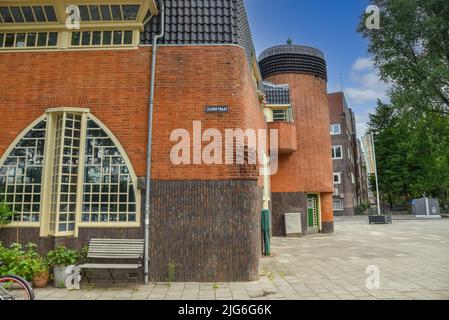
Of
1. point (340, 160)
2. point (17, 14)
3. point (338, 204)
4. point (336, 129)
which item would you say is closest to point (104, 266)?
point (17, 14)

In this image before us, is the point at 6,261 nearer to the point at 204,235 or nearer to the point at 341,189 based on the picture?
the point at 204,235

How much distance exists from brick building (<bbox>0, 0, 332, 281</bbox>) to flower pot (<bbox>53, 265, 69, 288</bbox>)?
2.34 feet

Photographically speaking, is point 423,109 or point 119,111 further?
point 423,109

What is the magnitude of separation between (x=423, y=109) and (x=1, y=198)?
1808cm

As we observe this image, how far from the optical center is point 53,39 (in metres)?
8.93

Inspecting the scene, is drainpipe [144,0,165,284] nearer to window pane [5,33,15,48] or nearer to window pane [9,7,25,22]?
window pane [9,7,25,22]

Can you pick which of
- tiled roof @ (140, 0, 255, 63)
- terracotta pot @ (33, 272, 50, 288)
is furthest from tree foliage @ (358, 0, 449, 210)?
terracotta pot @ (33, 272, 50, 288)

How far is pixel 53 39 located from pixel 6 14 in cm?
136

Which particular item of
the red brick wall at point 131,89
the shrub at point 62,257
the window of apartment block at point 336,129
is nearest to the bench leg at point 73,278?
the shrub at point 62,257

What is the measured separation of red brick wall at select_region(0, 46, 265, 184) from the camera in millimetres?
8398

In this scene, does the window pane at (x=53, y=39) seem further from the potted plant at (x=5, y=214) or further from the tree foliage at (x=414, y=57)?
the tree foliage at (x=414, y=57)

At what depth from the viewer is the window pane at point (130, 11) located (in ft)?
28.1

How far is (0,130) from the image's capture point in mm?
8547

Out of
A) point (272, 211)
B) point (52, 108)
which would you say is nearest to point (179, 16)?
point (52, 108)
